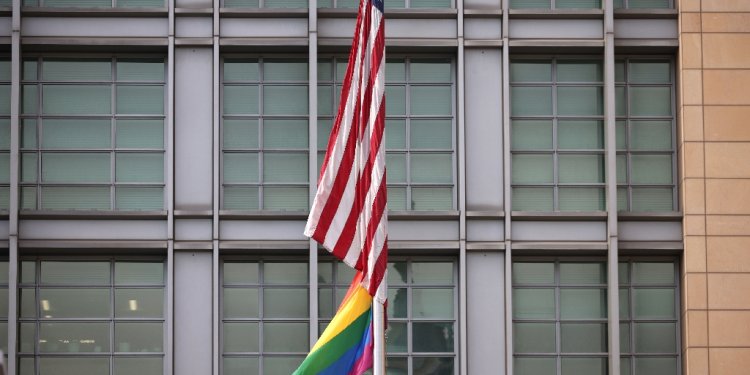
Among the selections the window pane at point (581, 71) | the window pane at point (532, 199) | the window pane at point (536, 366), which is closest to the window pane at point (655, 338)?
the window pane at point (536, 366)

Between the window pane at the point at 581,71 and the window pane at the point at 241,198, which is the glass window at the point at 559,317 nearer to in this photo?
the window pane at the point at 581,71

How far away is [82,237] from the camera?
2747cm

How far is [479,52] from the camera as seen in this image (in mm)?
28250

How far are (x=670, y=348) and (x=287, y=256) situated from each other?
706 cm

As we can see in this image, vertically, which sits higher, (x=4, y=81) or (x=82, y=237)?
(x=4, y=81)

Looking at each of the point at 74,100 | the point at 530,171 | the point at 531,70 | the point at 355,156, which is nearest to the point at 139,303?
the point at 74,100

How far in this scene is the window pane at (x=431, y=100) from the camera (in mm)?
28516

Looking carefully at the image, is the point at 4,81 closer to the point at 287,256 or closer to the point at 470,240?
the point at 287,256

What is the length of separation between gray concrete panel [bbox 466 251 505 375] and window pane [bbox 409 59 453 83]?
3350 mm

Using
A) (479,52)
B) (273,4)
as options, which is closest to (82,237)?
(273,4)

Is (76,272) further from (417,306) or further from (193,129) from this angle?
(417,306)

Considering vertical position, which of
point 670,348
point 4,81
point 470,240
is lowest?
point 670,348

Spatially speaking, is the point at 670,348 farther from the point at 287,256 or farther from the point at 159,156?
the point at 159,156

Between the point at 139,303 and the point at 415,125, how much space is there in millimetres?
5921
